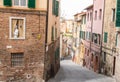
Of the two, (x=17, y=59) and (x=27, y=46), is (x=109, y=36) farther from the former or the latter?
(x=17, y=59)

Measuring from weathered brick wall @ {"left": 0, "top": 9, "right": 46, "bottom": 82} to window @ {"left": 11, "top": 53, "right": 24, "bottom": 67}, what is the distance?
0.26 meters

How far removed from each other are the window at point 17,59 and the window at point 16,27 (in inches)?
59.9

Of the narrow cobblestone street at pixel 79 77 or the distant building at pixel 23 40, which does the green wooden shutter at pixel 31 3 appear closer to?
the distant building at pixel 23 40

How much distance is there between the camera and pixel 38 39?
2072cm

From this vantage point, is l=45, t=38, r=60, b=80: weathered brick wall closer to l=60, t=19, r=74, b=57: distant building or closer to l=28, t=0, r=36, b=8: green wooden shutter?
l=28, t=0, r=36, b=8: green wooden shutter

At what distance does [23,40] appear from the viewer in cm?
2030

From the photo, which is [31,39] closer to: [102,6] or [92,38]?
[102,6]

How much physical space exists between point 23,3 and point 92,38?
20130 mm

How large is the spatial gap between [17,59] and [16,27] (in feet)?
8.75

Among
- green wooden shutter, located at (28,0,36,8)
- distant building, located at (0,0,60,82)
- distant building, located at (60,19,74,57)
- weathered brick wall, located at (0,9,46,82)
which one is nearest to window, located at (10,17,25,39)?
distant building, located at (0,0,60,82)

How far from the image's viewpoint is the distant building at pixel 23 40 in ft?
65.2

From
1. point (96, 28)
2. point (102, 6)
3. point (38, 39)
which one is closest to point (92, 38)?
point (96, 28)

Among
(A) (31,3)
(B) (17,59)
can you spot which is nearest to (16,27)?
(A) (31,3)

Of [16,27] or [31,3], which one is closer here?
[16,27]
